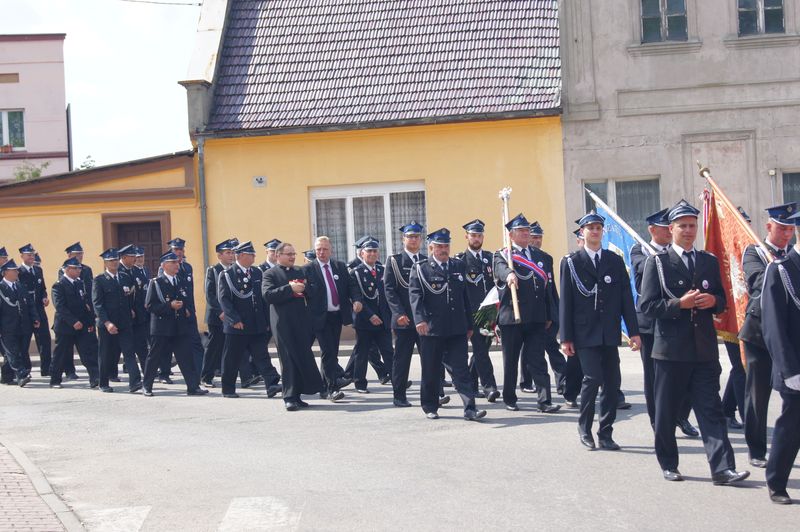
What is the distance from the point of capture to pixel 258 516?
8.09m

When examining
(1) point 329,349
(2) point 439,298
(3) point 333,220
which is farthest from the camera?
(3) point 333,220

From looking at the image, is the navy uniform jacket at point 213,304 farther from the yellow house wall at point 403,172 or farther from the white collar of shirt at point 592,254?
the white collar of shirt at point 592,254

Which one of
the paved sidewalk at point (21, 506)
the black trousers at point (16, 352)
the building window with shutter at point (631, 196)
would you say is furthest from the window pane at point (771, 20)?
the paved sidewalk at point (21, 506)

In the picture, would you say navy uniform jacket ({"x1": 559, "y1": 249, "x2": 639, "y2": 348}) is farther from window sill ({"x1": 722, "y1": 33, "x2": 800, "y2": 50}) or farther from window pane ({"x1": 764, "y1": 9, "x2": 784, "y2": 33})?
window pane ({"x1": 764, "y1": 9, "x2": 784, "y2": 33})

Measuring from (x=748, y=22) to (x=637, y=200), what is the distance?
391 cm

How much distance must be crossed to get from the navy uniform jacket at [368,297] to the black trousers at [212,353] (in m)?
2.33

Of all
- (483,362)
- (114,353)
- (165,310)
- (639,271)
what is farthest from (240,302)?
(639,271)

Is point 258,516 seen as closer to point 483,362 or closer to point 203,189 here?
point 483,362

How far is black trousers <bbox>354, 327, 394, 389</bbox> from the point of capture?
14.9 meters

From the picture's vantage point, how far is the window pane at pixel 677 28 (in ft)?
72.0

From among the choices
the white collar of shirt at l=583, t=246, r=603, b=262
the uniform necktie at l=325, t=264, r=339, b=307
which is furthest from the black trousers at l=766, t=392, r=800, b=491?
the uniform necktie at l=325, t=264, r=339, b=307

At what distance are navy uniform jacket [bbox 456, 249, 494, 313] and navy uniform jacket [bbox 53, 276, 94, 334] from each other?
6.38 m

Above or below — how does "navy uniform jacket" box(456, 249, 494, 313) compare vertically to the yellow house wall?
below

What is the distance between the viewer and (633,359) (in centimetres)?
1756
